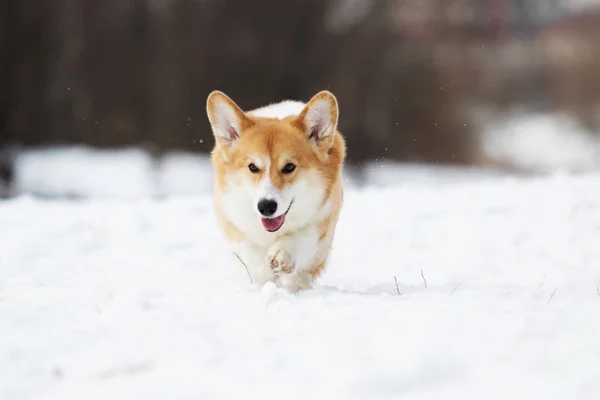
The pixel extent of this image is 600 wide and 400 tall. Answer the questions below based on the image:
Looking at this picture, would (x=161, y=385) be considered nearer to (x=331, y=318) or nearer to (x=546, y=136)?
(x=331, y=318)

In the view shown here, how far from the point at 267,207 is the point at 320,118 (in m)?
0.82

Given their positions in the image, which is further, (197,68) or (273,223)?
(197,68)

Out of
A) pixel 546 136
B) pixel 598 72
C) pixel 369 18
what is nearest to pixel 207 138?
pixel 369 18

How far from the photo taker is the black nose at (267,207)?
11.6ft

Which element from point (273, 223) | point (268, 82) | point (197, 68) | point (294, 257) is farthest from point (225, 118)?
point (197, 68)

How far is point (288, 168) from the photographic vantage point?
12.5 feet

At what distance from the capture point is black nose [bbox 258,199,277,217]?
139 inches

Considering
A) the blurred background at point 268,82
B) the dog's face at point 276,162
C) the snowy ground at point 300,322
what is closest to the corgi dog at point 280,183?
the dog's face at point 276,162

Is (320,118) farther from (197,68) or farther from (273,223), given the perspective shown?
(197,68)

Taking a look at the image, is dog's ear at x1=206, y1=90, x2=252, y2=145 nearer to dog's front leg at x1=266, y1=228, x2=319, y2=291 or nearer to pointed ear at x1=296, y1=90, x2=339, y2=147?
pointed ear at x1=296, y1=90, x2=339, y2=147

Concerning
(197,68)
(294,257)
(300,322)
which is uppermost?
(300,322)

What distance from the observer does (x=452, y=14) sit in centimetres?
1357

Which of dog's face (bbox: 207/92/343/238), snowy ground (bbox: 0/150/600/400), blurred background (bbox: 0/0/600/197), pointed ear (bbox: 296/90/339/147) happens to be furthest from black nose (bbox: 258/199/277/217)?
blurred background (bbox: 0/0/600/197)

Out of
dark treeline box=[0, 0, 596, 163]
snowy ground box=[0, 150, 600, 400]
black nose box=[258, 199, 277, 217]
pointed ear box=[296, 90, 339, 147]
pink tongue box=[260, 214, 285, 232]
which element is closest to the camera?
snowy ground box=[0, 150, 600, 400]
